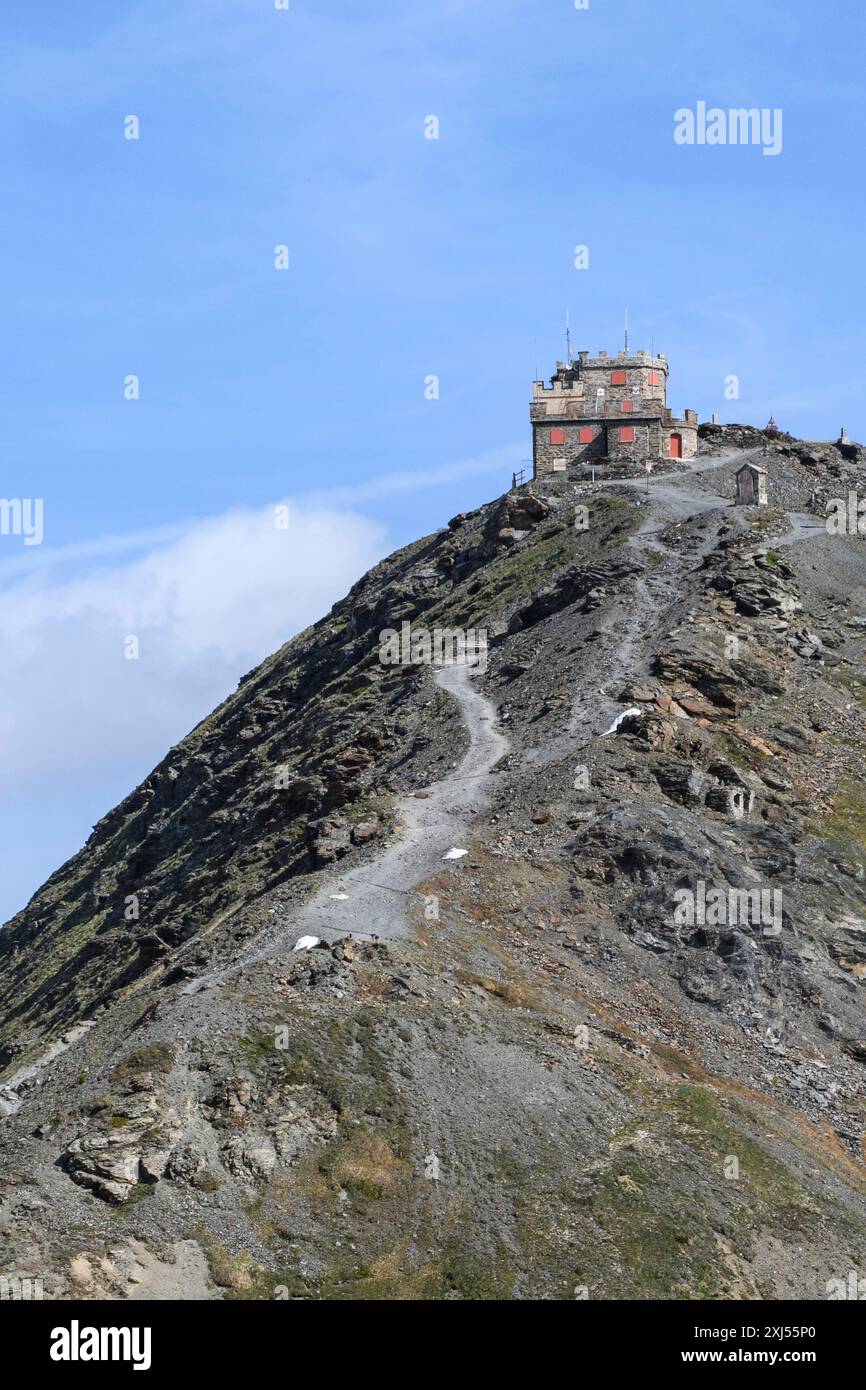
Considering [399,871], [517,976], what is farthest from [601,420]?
[517,976]

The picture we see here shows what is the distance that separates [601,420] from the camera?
13550 centimetres

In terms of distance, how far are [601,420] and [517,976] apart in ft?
243

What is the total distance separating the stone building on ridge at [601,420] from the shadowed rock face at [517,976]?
44.3 feet

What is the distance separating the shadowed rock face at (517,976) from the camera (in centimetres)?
5256

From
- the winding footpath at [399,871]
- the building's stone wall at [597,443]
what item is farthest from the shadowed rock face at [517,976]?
the building's stone wall at [597,443]

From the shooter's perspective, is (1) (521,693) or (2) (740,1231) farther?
(1) (521,693)

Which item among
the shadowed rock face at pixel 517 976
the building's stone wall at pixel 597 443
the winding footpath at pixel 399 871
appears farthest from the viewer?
the building's stone wall at pixel 597 443

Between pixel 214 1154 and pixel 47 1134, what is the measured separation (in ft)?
14.7

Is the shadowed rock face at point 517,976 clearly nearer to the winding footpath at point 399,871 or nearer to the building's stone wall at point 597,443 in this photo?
the winding footpath at point 399,871

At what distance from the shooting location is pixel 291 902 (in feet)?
234
